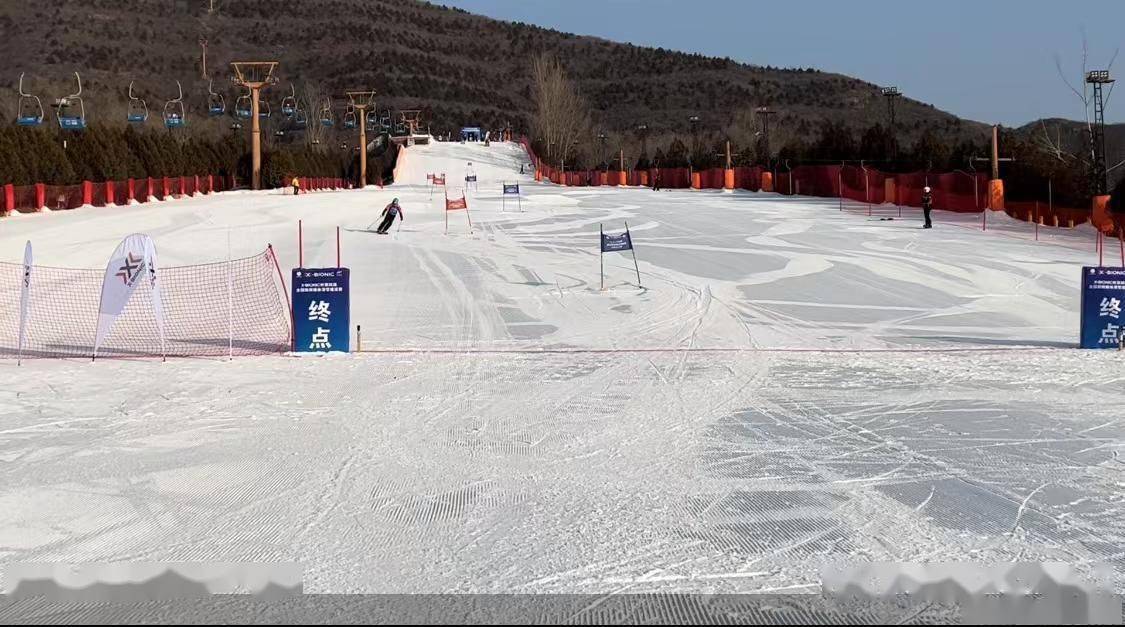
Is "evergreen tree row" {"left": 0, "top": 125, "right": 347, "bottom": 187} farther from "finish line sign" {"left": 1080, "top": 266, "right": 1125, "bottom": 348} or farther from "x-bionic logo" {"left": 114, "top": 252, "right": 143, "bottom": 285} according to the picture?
"finish line sign" {"left": 1080, "top": 266, "right": 1125, "bottom": 348}

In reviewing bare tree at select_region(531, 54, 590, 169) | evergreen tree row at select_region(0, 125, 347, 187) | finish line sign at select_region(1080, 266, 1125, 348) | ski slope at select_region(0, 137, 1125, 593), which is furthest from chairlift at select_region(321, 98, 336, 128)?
finish line sign at select_region(1080, 266, 1125, 348)

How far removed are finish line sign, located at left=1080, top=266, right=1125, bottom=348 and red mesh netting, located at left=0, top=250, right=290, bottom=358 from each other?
11.3 metres

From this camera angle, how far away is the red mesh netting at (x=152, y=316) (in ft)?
52.1

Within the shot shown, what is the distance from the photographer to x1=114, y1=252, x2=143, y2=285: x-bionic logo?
1452 centimetres

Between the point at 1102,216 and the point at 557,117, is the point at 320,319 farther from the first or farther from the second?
the point at 557,117

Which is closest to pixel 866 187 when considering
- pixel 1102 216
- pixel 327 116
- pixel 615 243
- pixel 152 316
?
pixel 1102 216

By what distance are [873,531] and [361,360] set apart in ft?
29.7

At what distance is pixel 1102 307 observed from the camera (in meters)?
15.6

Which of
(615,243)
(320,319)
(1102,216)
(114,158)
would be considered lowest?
(320,319)

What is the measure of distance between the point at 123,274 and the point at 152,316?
4613mm

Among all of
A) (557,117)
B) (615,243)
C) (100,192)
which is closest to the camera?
(615,243)

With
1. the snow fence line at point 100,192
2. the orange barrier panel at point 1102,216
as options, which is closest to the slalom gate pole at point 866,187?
the orange barrier panel at point 1102,216

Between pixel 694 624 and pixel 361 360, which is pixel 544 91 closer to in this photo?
pixel 361 360

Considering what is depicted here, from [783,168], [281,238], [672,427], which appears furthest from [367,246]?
[783,168]
